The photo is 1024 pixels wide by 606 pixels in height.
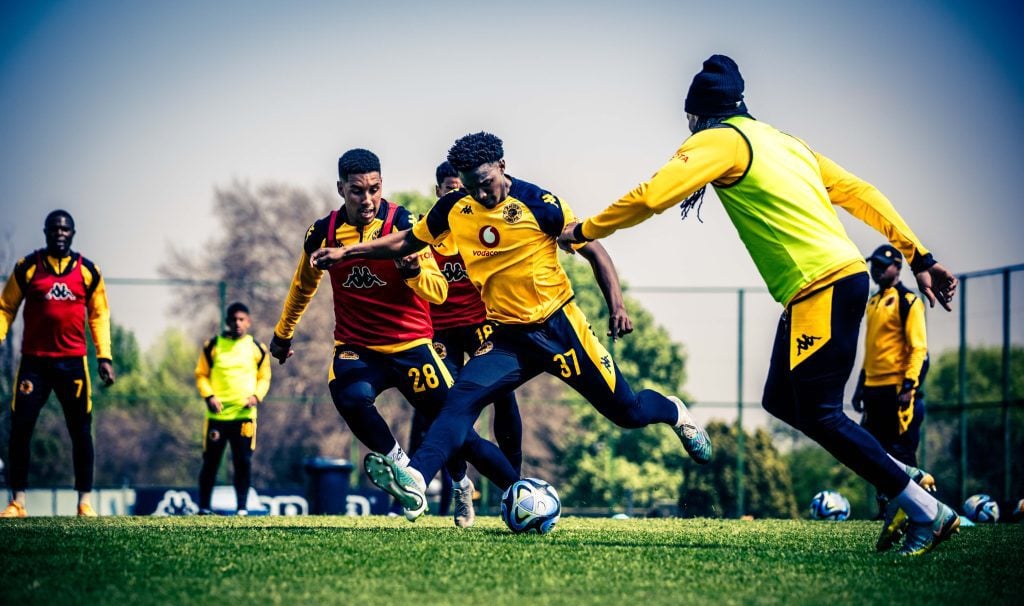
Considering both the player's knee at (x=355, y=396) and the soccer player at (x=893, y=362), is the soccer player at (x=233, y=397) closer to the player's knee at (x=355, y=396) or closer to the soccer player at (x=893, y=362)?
the player's knee at (x=355, y=396)

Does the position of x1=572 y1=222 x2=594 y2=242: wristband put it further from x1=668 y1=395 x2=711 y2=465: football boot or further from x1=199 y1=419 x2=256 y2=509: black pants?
x1=199 y1=419 x2=256 y2=509: black pants

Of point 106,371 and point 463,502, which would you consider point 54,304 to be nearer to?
point 106,371

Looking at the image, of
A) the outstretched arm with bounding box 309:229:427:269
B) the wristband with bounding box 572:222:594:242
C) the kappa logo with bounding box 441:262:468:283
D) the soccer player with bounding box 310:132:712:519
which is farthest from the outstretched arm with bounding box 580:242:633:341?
the kappa logo with bounding box 441:262:468:283

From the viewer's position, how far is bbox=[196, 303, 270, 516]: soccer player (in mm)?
13219

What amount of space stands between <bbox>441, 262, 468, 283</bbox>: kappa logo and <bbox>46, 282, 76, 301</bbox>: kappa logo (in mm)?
3684

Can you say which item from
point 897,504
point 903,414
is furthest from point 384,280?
point 903,414

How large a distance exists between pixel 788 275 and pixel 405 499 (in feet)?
7.26

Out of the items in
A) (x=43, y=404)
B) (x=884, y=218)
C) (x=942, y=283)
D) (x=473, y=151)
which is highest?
(x=473, y=151)

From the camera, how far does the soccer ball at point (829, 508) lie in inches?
476

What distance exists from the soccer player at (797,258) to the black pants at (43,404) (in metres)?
6.25

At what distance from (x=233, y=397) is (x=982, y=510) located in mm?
7739

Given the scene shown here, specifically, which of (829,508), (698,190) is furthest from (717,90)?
(829,508)

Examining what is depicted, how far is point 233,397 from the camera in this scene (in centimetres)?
1346

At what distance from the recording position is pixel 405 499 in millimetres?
6254
